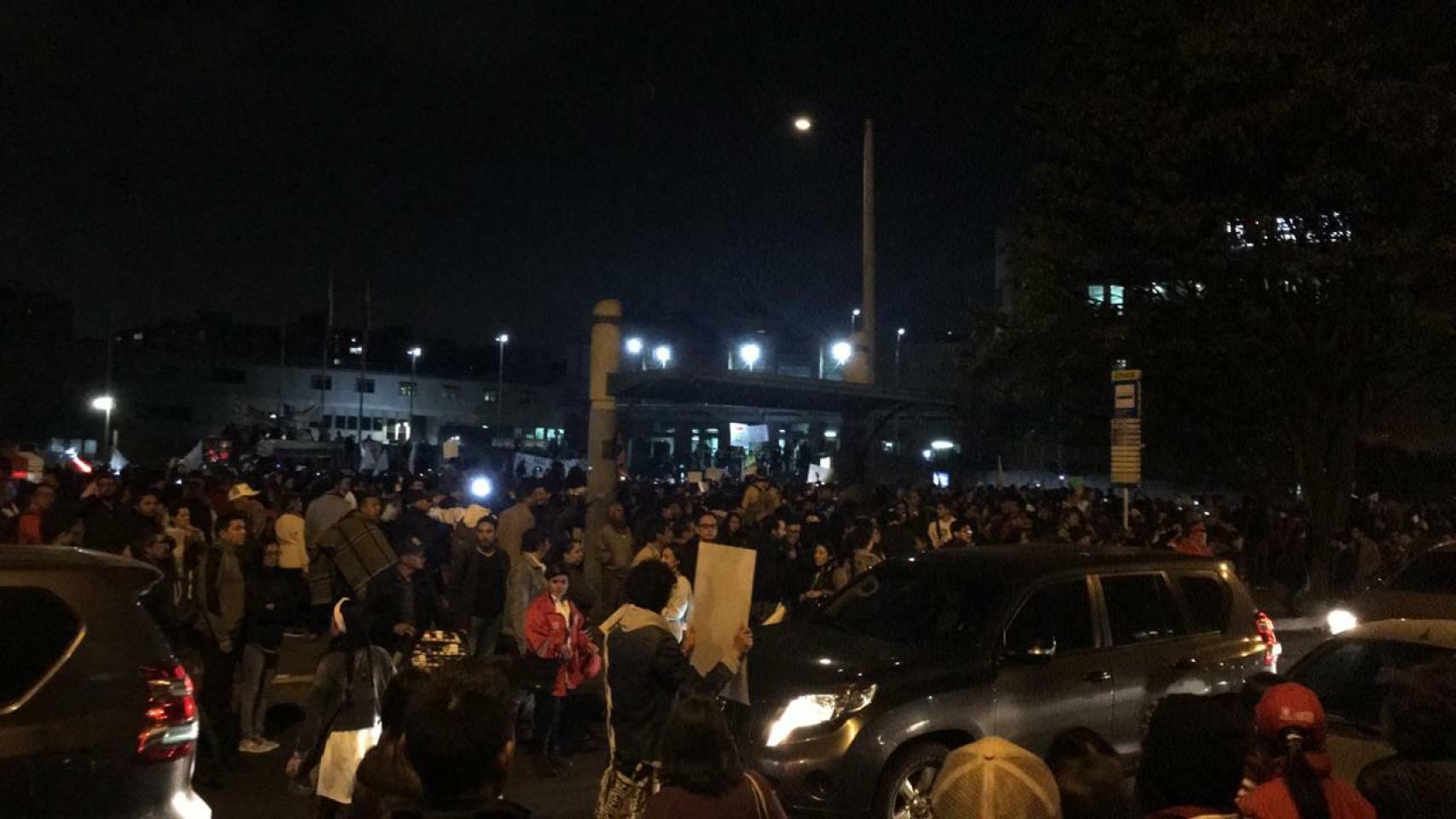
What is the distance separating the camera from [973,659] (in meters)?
7.20

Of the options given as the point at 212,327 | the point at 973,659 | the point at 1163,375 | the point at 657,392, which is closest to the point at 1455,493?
the point at 1163,375

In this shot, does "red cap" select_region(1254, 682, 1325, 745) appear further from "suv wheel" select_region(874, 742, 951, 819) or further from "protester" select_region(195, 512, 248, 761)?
"protester" select_region(195, 512, 248, 761)

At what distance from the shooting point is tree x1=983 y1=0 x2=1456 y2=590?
16.5 m

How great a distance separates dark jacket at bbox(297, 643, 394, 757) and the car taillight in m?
1.27

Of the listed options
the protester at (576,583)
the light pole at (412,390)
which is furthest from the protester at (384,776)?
the light pole at (412,390)

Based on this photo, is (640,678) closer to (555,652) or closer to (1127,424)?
(555,652)

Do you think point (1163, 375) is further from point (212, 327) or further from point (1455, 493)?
point (212, 327)

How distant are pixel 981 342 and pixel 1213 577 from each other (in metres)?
12.2

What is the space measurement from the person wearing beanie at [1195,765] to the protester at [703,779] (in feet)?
3.70

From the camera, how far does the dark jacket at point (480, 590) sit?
10359 millimetres

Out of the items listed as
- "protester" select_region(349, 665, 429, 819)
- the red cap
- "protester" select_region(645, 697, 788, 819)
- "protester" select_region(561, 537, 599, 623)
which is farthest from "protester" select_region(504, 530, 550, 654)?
the red cap

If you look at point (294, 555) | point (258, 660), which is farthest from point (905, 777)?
point (294, 555)

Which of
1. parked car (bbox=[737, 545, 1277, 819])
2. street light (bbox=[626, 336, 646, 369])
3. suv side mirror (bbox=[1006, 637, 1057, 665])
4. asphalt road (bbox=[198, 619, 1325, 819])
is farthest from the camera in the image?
street light (bbox=[626, 336, 646, 369])

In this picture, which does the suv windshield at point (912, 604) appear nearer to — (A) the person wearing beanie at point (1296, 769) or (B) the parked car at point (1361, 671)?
(B) the parked car at point (1361, 671)
